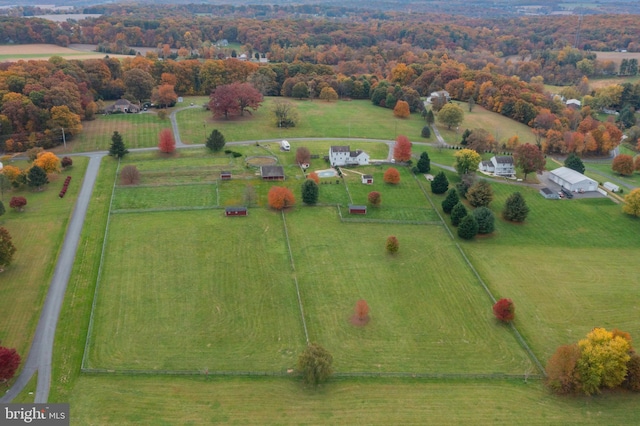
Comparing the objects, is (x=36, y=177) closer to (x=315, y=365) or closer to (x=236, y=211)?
(x=236, y=211)

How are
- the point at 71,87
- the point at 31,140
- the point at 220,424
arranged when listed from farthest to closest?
the point at 71,87 → the point at 31,140 → the point at 220,424

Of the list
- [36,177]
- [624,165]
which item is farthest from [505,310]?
[36,177]

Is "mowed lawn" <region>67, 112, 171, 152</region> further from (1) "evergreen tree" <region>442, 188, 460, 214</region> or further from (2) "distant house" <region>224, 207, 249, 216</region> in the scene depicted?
(1) "evergreen tree" <region>442, 188, 460, 214</region>

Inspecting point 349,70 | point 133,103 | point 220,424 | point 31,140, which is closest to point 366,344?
point 220,424

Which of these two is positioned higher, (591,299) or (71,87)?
(71,87)

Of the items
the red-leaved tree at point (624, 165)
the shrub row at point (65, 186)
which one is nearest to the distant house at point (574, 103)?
the red-leaved tree at point (624, 165)

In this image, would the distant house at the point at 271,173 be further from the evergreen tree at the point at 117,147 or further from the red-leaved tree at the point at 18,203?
the red-leaved tree at the point at 18,203

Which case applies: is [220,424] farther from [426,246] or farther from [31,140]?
[31,140]
